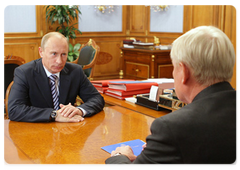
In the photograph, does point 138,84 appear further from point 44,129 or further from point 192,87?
point 192,87

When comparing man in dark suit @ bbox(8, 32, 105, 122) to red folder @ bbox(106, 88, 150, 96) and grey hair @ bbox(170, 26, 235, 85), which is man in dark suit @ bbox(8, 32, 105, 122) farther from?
grey hair @ bbox(170, 26, 235, 85)

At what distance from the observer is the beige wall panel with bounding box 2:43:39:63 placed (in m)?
7.54

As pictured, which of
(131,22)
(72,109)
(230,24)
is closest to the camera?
(72,109)

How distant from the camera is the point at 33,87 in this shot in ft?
8.27

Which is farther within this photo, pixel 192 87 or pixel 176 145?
pixel 192 87

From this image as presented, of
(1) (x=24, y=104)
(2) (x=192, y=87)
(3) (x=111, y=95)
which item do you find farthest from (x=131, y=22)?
(2) (x=192, y=87)

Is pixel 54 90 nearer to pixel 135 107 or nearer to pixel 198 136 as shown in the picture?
pixel 135 107

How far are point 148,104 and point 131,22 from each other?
22.2 feet

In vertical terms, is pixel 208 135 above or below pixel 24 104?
above

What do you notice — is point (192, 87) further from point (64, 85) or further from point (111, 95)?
point (111, 95)

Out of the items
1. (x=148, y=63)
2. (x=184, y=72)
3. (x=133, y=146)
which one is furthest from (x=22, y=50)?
(x=184, y=72)

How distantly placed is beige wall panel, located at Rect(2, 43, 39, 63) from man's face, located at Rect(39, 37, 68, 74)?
17.5ft

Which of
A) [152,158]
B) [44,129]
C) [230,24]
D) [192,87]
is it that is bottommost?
[44,129]

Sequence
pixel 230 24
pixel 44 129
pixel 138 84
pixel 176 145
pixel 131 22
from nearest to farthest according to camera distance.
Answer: pixel 176 145
pixel 44 129
pixel 138 84
pixel 230 24
pixel 131 22
